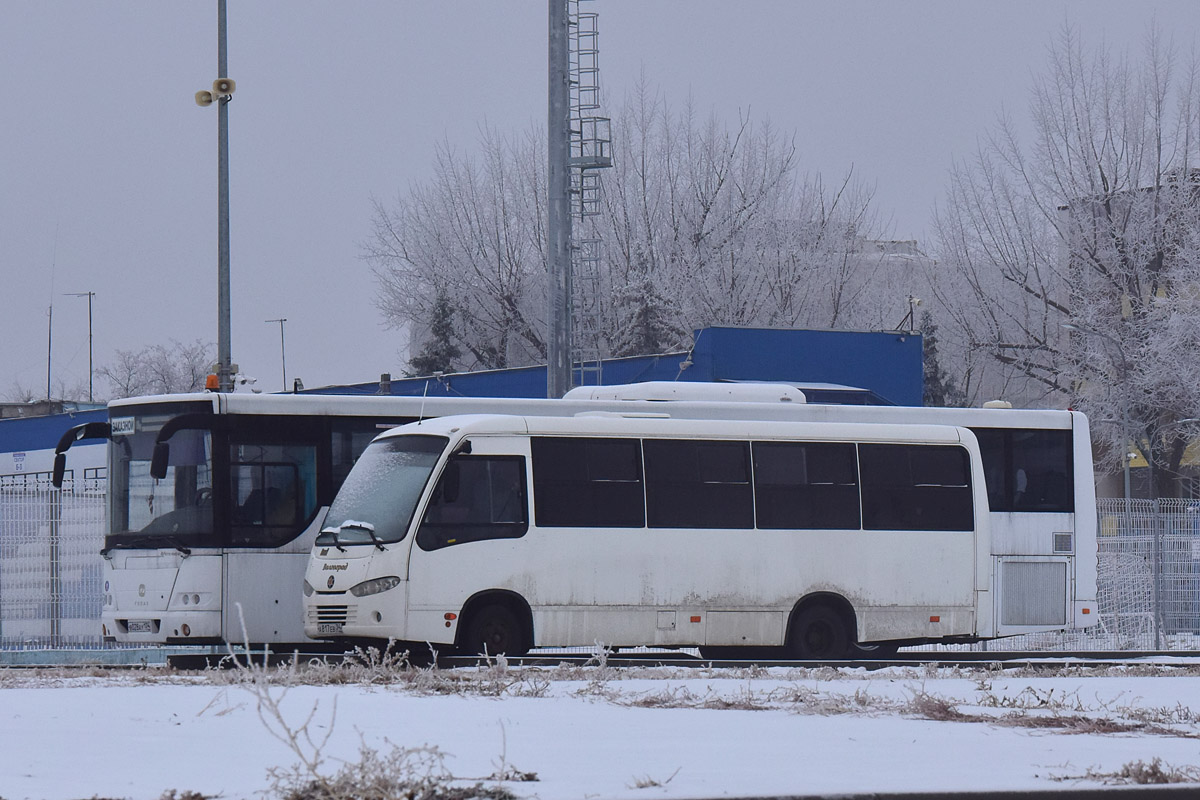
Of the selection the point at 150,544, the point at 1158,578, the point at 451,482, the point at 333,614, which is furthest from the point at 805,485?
the point at 1158,578

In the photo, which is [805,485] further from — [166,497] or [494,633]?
[166,497]

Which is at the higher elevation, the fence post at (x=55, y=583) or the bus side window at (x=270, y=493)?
the bus side window at (x=270, y=493)

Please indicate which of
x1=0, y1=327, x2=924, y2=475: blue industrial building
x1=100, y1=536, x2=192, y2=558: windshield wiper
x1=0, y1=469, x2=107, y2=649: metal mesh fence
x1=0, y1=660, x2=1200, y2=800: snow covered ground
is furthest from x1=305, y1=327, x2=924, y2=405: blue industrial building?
x1=0, y1=660, x2=1200, y2=800: snow covered ground

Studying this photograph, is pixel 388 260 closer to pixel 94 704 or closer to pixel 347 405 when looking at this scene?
pixel 347 405

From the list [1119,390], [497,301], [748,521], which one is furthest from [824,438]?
[497,301]

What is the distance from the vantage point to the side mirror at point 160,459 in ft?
56.7

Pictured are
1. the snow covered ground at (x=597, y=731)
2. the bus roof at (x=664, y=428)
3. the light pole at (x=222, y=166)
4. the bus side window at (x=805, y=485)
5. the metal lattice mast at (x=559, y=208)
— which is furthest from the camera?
the metal lattice mast at (x=559, y=208)

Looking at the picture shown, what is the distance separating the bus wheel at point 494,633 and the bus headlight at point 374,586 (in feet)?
2.86

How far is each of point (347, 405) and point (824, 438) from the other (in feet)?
17.1

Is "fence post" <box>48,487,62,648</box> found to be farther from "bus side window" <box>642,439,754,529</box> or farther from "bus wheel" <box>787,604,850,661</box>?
"bus wheel" <box>787,604,850,661</box>

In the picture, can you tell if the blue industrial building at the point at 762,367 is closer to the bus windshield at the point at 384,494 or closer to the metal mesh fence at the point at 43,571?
the metal mesh fence at the point at 43,571

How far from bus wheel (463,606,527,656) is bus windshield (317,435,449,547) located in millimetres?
1149

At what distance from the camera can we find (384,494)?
16.5 metres

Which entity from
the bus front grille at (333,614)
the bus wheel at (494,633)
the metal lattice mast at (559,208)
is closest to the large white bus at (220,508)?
the bus front grille at (333,614)
